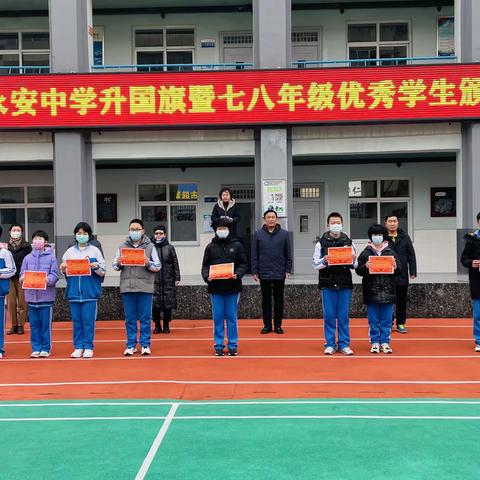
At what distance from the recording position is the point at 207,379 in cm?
767

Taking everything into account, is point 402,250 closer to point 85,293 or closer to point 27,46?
point 85,293

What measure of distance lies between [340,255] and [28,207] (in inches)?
512

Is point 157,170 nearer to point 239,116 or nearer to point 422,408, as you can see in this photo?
point 239,116

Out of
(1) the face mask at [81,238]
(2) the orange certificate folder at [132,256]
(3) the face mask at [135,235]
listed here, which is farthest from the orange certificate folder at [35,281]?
(3) the face mask at [135,235]

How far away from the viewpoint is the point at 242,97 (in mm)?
15719

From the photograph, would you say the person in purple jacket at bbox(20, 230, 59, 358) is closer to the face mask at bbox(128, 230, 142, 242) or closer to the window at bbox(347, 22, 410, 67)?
the face mask at bbox(128, 230, 142, 242)

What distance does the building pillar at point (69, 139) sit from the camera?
15.8m

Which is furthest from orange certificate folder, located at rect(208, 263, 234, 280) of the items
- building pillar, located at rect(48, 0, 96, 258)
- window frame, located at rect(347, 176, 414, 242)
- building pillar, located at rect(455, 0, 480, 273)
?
window frame, located at rect(347, 176, 414, 242)

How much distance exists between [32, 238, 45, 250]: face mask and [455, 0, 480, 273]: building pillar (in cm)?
1051

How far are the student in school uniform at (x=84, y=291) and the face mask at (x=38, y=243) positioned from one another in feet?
1.27

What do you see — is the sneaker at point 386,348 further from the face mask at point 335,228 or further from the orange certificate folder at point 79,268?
the orange certificate folder at point 79,268

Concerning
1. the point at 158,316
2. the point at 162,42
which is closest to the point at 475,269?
the point at 158,316

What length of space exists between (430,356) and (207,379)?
3384 millimetres

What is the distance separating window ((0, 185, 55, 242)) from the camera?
63.4ft
